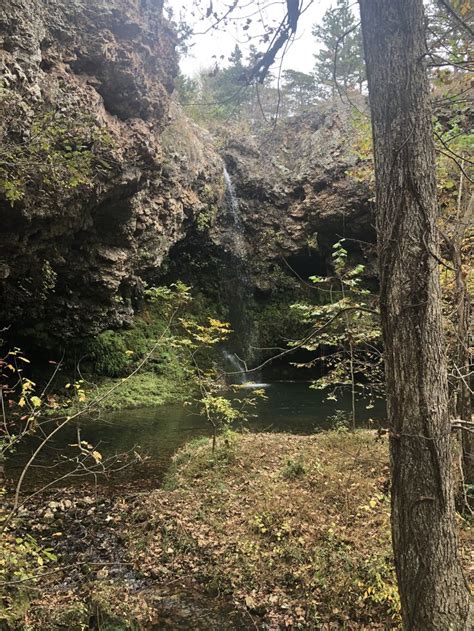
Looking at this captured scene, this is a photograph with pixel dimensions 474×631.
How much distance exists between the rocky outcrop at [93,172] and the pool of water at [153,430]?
480cm

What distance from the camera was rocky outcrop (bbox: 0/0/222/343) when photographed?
29.0 ft

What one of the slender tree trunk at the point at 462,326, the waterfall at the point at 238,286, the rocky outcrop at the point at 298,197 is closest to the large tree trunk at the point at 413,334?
the slender tree trunk at the point at 462,326

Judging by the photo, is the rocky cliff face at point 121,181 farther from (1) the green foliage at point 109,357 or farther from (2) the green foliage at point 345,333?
(2) the green foliage at point 345,333

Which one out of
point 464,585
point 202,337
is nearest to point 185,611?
point 464,585

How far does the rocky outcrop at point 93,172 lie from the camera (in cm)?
885

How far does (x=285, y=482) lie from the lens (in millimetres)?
6090

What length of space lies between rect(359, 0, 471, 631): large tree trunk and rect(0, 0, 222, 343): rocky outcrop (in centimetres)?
610

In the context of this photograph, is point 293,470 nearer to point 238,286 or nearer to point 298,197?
point 238,286

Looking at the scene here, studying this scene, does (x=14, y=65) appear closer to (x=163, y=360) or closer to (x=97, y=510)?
(x=97, y=510)

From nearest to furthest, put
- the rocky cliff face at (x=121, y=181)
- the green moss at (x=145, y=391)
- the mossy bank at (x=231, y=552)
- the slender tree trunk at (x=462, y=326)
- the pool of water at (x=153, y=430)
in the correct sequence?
the mossy bank at (x=231, y=552) → the slender tree trunk at (x=462, y=326) → the pool of water at (x=153, y=430) → the rocky cliff face at (x=121, y=181) → the green moss at (x=145, y=391)

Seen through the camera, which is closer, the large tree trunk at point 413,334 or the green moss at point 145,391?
the large tree trunk at point 413,334

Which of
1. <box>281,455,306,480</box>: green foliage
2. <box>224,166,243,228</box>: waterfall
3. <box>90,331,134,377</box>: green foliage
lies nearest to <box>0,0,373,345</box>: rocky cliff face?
<box>224,166,243,228</box>: waterfall

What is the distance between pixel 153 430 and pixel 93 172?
705 centimetres

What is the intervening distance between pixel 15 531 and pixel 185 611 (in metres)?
2.71
